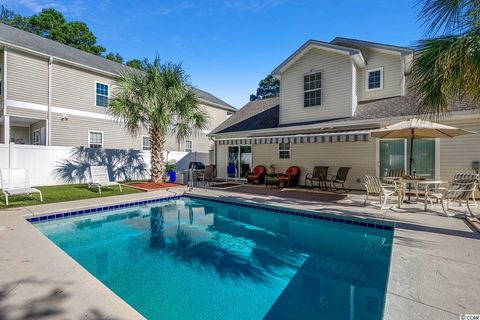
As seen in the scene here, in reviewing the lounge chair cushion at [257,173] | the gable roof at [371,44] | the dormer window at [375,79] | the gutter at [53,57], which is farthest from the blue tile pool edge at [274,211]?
the gutter at [53,57]

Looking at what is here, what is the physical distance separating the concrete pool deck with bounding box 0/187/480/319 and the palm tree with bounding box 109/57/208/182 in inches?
450

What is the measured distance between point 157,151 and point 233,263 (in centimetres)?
1512

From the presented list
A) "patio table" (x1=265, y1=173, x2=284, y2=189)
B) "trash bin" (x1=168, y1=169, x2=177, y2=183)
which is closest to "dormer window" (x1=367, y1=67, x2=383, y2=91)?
"patio table" (x1=265, y1=173, x2=284, y2=189)

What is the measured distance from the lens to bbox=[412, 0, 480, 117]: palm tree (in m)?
7.59

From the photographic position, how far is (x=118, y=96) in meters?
19.9

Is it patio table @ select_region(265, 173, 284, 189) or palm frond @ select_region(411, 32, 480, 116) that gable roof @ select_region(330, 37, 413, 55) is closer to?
palm frond @ select_region(411, 32, 480, 116)

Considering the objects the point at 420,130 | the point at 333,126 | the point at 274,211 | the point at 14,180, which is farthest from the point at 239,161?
the point at 14,180

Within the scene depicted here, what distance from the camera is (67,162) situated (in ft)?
68.8

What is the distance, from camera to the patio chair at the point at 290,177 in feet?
66.6

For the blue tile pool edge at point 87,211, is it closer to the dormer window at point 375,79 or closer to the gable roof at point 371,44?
the dormer window at point 375,79

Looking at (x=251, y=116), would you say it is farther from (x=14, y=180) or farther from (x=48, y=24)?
(x=48, y=24)

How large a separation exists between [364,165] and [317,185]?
12.8 feet

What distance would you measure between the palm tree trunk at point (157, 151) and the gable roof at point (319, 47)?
1085 centimetres

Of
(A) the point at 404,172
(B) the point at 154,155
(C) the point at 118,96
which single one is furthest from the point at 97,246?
(A) the point at 404,172
